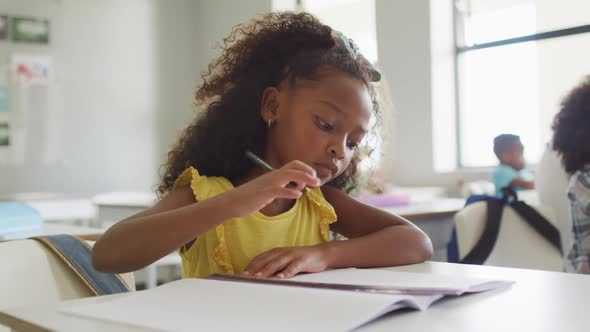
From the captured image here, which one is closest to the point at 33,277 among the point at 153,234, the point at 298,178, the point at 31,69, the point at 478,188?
the point at 153,234

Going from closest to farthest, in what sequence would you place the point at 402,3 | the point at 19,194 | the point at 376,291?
the point at 376,291 < the point at 402,3 < the point at 19,194

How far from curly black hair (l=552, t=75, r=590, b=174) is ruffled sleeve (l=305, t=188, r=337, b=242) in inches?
52.8

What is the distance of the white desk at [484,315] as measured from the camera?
1.73ft

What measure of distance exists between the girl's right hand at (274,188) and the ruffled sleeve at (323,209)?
352 millimetres

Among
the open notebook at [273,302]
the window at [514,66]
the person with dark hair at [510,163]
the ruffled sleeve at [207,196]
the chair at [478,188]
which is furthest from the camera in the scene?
the window at [514,66]

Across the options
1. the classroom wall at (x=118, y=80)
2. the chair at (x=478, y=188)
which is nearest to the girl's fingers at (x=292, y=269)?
the chair at (x=478, y=188)

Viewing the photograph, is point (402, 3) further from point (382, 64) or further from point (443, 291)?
point (443, 291)

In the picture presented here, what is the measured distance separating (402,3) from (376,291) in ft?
12.2

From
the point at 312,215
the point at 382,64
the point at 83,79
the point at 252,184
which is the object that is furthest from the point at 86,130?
the point at 252,184

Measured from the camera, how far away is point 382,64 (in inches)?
165

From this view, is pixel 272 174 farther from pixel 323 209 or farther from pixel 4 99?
pixel 4 99

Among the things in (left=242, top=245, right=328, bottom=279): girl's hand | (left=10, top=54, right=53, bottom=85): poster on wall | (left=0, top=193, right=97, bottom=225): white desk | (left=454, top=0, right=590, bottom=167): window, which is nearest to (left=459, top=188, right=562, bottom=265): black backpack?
(left=242, top=245, right=328, bottom=279): girl's hand

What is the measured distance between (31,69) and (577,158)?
379 centimetres

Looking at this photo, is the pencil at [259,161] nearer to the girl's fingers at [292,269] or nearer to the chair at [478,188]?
the girl's fingers at [292,269]
